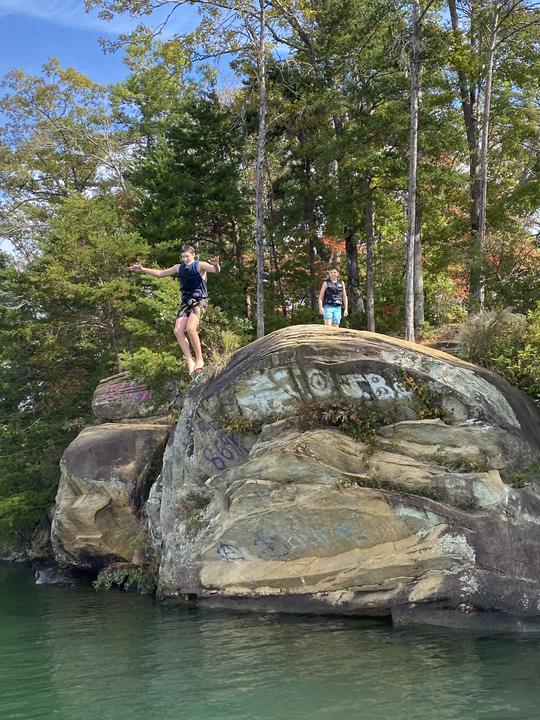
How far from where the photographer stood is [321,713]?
5.44 meters

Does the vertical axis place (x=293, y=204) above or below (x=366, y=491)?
above

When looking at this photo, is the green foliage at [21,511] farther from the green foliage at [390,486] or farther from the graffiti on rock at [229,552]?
the green foliage at [390,486]

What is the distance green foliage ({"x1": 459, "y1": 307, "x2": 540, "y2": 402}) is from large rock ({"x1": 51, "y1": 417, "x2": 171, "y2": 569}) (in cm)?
728

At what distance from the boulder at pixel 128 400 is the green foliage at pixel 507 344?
7192 millimetres

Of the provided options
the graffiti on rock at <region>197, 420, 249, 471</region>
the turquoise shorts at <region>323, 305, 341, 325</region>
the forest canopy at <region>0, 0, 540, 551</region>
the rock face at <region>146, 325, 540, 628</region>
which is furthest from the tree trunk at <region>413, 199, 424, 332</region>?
the graffiti on rock at <region>197, 420, 249, 471</region>

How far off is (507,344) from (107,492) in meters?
9.26

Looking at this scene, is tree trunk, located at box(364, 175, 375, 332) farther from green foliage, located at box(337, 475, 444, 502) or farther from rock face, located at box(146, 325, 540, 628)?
green foliage, located at box(337, 475, 444, 502)

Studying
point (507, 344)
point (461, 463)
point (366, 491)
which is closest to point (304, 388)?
point (366, 491)

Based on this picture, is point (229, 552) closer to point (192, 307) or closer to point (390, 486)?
point (390, 486)

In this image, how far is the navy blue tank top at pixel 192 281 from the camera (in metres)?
10.0

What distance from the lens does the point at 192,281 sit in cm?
1009

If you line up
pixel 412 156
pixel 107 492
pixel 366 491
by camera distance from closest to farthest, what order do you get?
1. pixel 366 491
2. pixel 107 492
3. pixel 412 156

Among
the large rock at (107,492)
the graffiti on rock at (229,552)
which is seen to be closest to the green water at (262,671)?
the graffiti on rock at (229,552)

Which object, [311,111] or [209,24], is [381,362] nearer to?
[311,111]
